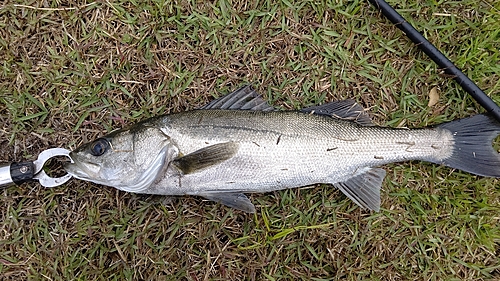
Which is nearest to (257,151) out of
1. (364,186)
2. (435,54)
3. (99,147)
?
(364,186)

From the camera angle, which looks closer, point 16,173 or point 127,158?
point 127,158

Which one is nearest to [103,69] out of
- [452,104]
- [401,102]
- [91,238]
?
[91,238]

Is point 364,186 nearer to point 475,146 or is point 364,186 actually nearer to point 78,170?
point 475,146

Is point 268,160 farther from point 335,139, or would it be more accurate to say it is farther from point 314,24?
point 314,24

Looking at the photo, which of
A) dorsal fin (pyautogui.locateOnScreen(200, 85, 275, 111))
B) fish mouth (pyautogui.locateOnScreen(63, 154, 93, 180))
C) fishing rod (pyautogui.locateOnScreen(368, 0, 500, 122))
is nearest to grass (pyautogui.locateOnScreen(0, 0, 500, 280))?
fishing rod (pyautogui.locateOnScreen(368, 0, 500, 122))

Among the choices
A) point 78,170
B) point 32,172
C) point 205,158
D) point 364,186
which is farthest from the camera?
point 364,186

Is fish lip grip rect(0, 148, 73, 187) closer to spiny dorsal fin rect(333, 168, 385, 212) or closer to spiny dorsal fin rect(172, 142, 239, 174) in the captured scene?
spiny dorsal fin rect(172, 142, 239, 174)
